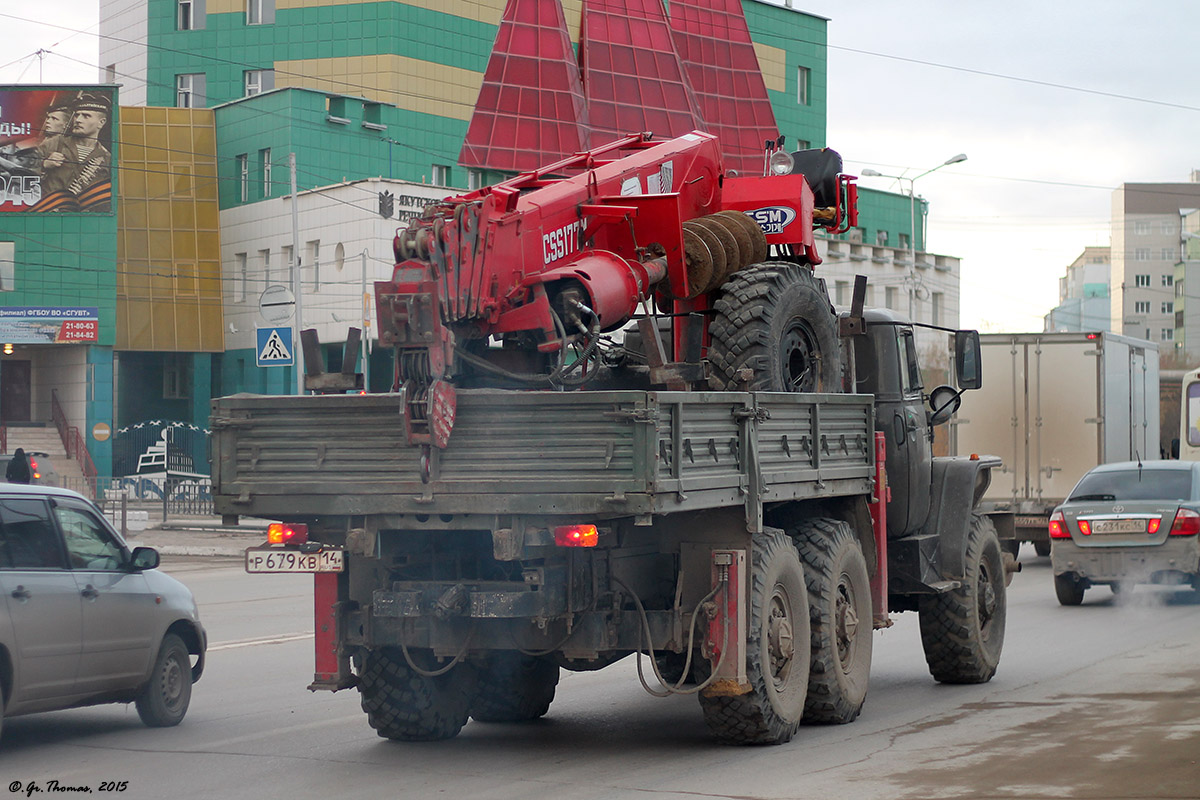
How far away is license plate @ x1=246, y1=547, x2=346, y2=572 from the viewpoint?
8.02 m

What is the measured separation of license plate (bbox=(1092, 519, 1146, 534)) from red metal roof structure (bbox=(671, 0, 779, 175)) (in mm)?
26294

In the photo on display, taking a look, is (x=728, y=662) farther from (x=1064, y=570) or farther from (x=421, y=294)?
(x=1064, y=570)

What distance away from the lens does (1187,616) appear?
53.2ft

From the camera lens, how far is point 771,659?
334 inches

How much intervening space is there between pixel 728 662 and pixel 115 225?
42.5m

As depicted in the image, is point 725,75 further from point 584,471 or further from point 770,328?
point 584,471

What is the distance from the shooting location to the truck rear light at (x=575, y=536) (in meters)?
7.29

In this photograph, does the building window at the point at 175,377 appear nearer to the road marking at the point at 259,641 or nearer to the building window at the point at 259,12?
the building window at the point at 259,12

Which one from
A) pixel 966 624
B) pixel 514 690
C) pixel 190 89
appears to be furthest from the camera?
pixel 190 89

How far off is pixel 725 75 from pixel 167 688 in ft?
119

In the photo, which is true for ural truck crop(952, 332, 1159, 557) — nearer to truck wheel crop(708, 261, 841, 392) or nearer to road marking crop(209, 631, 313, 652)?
road marking crop(209, 631, 313, 652)

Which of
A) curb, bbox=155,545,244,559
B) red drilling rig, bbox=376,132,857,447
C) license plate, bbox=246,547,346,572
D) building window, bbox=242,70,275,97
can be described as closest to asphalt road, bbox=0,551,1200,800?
license plate, bbox=246,547,346,572

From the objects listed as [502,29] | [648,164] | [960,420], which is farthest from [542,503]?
[502,29]

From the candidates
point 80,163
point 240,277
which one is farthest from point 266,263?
point 80,163
